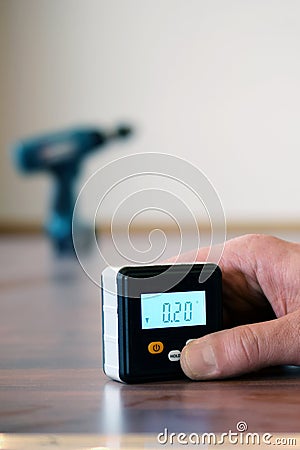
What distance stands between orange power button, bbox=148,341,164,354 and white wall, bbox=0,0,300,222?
23.7ft

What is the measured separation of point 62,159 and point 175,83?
3487 millimetres

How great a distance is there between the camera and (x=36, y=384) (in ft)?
4.72

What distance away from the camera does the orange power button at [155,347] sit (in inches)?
52.6

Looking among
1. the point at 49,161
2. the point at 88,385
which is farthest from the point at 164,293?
the point at 49,161

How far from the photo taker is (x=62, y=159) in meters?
5.36

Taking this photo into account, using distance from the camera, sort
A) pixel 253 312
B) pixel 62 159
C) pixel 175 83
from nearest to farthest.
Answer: pixel 253 312 → pixel 62 159 → pixel 175 83

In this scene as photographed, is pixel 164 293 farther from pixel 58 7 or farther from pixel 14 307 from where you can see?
pixel 58 7

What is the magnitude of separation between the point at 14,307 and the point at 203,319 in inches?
59.1

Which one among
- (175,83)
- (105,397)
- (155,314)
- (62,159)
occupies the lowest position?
(105,397)

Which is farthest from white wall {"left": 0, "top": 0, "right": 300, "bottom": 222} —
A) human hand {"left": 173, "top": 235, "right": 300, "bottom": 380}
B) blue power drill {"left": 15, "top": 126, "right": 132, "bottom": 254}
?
human hand {"left": 173, "top": 235, "right": 300, "bottom": 380}

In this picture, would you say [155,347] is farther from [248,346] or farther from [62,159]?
[62,159]

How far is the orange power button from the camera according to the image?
52.6 inches

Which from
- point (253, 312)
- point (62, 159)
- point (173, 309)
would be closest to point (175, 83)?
point (62, 159)

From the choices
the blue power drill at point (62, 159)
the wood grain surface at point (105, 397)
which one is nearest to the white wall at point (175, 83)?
the blue power drill at point (62, 159)
